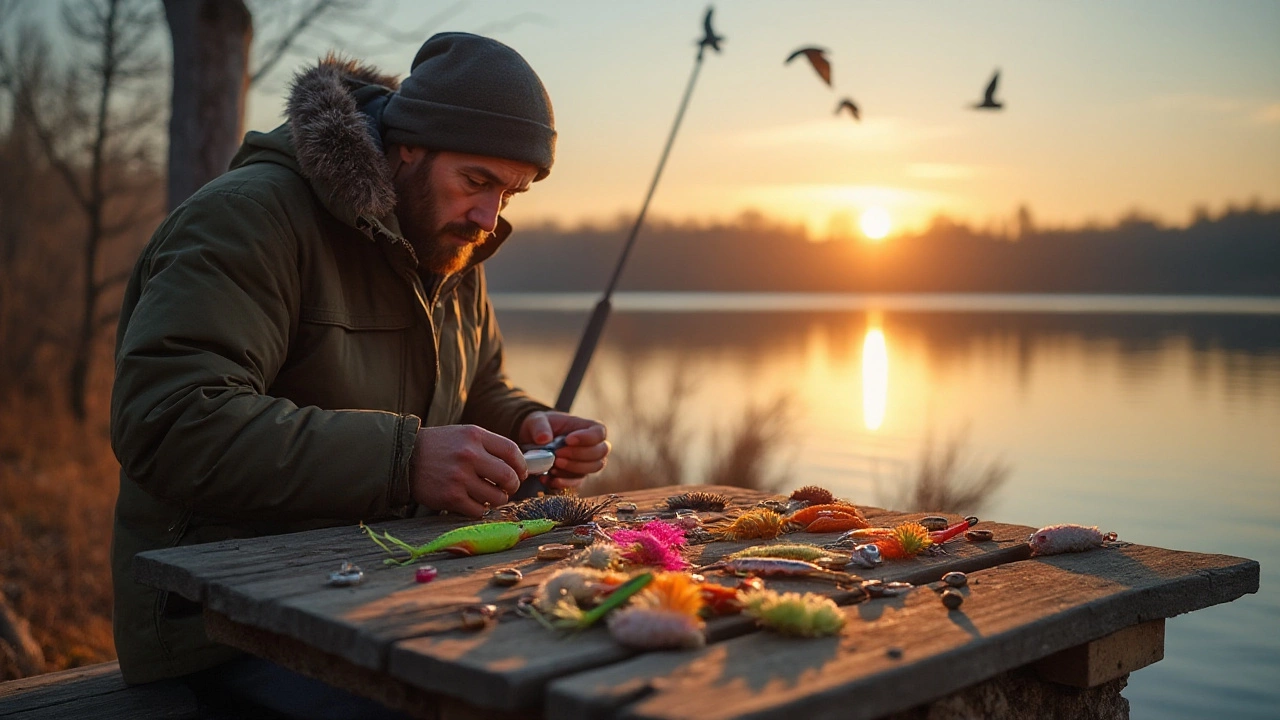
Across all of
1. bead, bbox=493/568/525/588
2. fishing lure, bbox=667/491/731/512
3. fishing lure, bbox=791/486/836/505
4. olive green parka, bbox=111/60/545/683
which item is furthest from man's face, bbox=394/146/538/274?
bead, bbox=493/568/525/588

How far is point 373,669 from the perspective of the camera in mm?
1427

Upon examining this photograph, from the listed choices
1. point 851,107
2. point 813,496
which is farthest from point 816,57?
point 813,496

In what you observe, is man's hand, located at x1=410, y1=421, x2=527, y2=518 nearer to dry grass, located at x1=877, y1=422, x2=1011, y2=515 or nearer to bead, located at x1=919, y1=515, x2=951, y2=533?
bead, located at x1=919, y1=515, x2=951, y2=533

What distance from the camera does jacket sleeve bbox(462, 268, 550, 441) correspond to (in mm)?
3182

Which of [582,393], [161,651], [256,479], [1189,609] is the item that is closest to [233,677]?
[161,651]

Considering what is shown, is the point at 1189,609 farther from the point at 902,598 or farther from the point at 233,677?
the point at 233,677

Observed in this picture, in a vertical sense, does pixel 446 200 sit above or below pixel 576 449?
above

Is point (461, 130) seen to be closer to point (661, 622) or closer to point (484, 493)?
point (484, 493)

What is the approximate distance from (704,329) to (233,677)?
85.2 feet

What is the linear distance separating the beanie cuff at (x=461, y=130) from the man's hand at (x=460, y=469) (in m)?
0.83

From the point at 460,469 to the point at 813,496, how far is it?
0.80m

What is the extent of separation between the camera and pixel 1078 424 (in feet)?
36.6

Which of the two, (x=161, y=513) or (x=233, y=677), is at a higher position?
(x=161, y=513)

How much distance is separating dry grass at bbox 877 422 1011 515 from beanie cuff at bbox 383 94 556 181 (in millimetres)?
5673
